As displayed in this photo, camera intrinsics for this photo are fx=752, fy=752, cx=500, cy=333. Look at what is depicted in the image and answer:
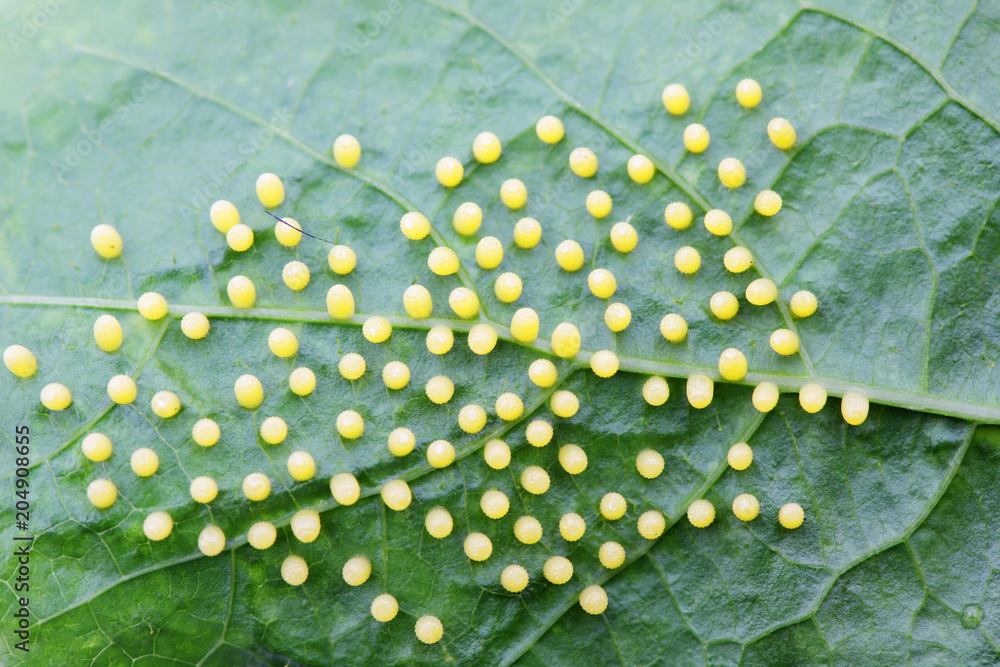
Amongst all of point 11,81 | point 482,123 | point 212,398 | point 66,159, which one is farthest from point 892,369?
point 11,81

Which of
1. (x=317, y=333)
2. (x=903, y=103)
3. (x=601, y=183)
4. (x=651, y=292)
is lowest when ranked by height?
(x=317, y=333)

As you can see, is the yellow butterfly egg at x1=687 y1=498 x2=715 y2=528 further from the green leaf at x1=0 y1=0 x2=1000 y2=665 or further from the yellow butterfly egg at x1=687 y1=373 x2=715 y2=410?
the yellow butterfly egg at x1=687 y1=373 x2=715 y2=410

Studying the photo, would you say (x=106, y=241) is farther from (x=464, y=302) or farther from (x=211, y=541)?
(x=464, y=302)

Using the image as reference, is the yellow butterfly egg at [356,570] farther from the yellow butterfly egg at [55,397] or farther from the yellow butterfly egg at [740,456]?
the yellow butterfly egg at [740,456]

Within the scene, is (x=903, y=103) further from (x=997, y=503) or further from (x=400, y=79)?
(x=400, y=79)

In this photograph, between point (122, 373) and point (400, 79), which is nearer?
point (122, 373)

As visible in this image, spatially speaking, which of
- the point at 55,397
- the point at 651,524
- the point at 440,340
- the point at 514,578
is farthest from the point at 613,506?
the point at 55,397

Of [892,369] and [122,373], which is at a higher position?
[892,369]
